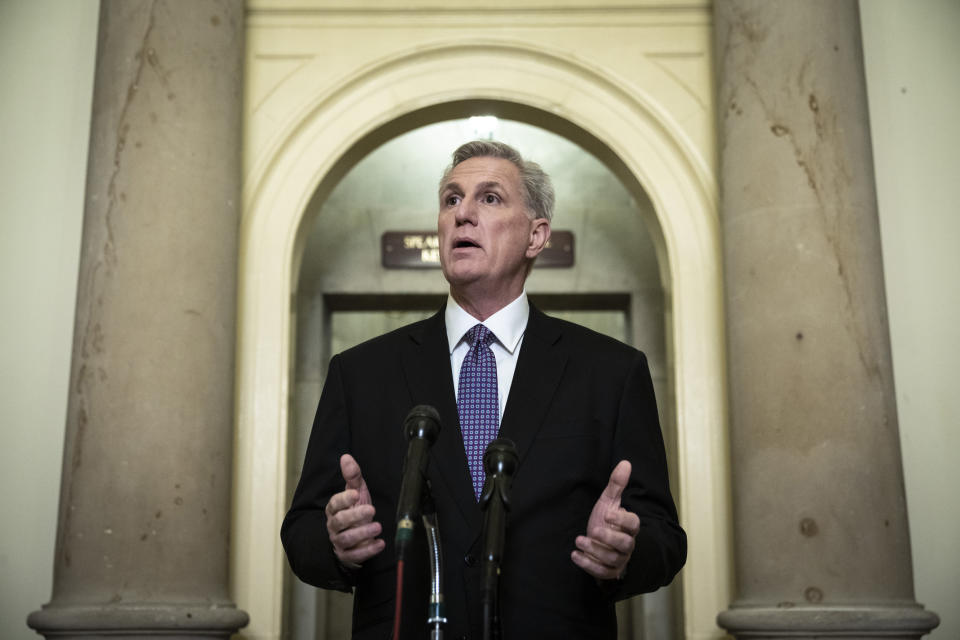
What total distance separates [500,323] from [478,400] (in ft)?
0.73

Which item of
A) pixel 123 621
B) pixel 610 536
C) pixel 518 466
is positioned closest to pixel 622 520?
pixel 610 536

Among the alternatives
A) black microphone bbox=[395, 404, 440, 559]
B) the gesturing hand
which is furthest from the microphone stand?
the gesturing hand

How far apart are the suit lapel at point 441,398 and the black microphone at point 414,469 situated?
368 mm

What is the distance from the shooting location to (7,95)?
4887mm

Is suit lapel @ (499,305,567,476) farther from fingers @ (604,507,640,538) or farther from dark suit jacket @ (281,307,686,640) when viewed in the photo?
fingers @ (604,507,640,538)

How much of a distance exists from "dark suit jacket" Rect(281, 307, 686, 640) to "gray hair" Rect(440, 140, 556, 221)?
1.19 feet

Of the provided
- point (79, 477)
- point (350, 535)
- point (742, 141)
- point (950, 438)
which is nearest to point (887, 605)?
point (950, 438)

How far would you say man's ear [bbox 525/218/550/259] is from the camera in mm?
2916

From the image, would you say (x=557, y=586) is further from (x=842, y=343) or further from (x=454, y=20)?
(x=454, y=20)

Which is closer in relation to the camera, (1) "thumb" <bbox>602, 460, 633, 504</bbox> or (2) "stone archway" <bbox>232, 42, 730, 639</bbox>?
(1) "thumb" <bbox>602, 460, 633, 504</bbox>

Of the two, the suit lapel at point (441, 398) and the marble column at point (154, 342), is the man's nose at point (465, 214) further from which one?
the marble column at point (154, 342)

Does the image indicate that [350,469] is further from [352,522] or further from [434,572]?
[434,572]

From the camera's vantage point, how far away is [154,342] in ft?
13.9

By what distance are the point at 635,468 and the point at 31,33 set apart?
12.2 feet
